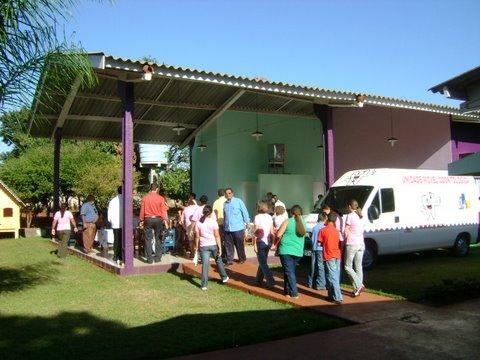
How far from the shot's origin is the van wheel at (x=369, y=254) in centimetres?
1164

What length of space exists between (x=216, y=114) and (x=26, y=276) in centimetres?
811

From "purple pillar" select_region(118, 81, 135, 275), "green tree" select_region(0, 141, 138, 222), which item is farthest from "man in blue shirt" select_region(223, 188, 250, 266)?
"green tree" select_region(0, 141, 138, 222)

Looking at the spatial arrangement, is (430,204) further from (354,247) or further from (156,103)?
(156,103)

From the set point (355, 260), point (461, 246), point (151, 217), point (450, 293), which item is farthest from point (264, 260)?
point (461, 246)

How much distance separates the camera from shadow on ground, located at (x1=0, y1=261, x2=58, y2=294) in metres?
9.83

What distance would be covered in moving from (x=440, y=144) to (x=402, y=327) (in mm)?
14878

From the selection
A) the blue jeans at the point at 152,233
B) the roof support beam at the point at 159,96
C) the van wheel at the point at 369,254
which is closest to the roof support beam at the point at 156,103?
the roof support beam at the point at 159,96

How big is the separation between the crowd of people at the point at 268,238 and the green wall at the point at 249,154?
6.26 m

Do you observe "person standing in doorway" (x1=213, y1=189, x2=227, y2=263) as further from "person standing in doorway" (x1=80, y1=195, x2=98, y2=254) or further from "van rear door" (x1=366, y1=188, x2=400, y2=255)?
"person standing in doorway" (x1=80, y1=195, x2=98, y2=254)

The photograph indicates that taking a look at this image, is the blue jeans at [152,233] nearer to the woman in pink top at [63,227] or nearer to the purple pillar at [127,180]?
the purple pillar at [127,180]

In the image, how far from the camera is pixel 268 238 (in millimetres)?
9344

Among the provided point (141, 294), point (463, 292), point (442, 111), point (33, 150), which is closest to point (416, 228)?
point (463, 292)

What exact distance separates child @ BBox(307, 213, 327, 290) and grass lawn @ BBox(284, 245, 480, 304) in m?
0.72

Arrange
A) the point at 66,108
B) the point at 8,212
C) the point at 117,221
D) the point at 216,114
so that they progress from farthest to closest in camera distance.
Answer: the point at 8,212, the point at 216,114, the point at 66,108, the point at 117,221
